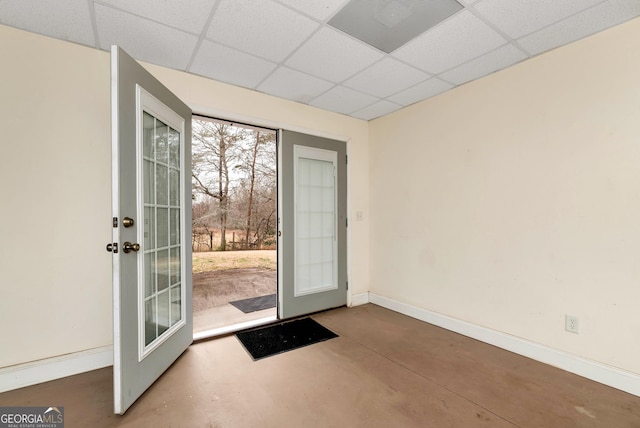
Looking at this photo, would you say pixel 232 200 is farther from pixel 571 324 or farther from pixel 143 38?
pixel 571 324

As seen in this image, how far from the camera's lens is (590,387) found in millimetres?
1965

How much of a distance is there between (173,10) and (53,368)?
2.81m

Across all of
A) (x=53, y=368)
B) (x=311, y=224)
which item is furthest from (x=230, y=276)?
(x=53, y=368)

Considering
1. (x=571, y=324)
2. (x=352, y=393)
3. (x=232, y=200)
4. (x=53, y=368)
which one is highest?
(x=232, y=200)

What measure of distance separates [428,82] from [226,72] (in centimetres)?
208

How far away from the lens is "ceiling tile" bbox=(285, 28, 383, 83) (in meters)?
2.13

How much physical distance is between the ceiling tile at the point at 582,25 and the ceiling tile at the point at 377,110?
1.44 metres

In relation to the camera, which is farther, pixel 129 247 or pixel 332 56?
pixel 332 56

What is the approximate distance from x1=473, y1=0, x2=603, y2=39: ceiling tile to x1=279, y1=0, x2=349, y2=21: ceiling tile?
931mm

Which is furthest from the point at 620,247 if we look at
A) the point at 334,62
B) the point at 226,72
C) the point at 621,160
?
the point at 226,72

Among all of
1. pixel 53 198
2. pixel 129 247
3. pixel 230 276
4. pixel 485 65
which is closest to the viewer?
pixel 129 247

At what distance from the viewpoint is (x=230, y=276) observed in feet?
19.6

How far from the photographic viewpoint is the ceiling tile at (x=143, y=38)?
1.89m

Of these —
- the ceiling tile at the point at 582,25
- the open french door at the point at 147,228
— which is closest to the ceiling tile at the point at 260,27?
the open french door at the point at 147,228
